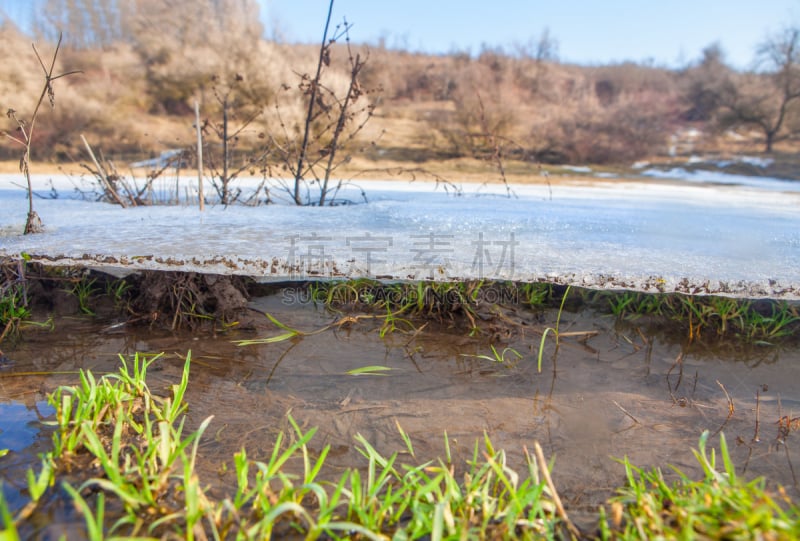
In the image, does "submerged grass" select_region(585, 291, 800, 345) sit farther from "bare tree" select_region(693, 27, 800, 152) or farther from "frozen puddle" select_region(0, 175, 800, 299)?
"bare tree" select_region(693, 27, 800, 152)

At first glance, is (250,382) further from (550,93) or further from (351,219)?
(550,93)

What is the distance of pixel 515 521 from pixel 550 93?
16.1 metres

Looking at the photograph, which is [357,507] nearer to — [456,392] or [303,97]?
[456,392]

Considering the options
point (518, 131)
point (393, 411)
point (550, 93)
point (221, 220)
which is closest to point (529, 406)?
point (393, 411)

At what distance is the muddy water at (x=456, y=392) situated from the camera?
46.5 inches

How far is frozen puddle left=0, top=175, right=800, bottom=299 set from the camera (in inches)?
58.9

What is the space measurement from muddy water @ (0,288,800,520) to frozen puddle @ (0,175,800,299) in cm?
33

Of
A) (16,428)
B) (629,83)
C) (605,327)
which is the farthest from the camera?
(629,83)

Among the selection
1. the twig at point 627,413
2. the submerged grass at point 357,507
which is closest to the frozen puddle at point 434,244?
the twig at point 627,413

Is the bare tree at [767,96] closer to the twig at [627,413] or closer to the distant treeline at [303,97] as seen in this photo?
the distant treeline at [303,97]

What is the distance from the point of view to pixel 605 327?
1.99 m

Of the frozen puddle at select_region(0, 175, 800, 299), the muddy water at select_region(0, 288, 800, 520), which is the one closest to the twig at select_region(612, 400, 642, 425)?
the muddy water at select_region(0, 288, 800, 520)

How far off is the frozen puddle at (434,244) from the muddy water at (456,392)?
33 centimetres

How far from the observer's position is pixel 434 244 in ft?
5.94
